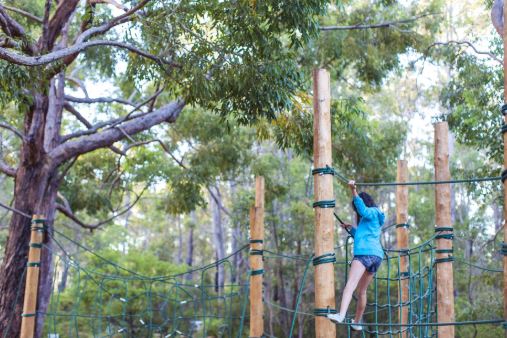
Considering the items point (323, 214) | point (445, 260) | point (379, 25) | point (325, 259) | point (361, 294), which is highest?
point (379, 25)

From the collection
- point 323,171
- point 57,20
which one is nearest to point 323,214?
point 323,171

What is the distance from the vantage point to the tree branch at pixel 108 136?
895cm

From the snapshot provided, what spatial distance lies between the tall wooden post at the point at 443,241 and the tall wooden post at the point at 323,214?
5.41 ft

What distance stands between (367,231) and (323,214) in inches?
24.2

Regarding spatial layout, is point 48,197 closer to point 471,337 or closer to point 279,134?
point 279,134

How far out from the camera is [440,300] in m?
5.43

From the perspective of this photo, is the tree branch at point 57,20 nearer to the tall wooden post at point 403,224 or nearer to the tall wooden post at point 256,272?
the tall wooden post at point 256,272

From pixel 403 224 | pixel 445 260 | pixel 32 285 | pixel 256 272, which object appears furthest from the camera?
pixel 403 224

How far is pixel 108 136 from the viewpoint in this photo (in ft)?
30.1

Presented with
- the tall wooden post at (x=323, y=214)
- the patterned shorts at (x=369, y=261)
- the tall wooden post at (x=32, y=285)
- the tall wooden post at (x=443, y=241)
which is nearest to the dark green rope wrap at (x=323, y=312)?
the tall wooden post at (x=323, y=214)

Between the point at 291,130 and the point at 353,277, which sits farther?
the point at 291,130

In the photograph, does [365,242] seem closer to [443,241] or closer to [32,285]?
[443,241]

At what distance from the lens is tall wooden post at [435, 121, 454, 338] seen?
540 cm

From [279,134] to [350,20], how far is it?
4.12 metres
